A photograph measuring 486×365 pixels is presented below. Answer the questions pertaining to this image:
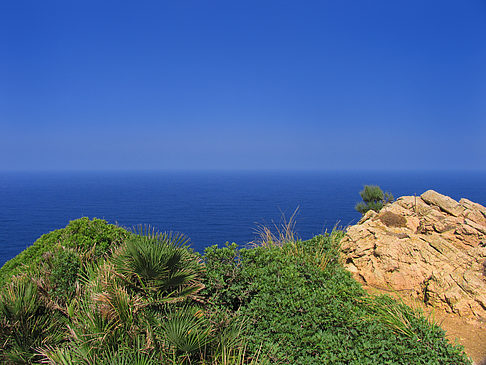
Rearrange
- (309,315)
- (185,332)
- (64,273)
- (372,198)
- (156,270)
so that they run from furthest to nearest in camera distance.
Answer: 1. (372,198)
2. (64,273)
3. (309,315)
4. (156,270)
5. (185,332)

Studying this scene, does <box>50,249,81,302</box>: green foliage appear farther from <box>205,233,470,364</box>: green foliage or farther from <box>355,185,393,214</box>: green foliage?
<box>355,185,393,214</box>: green foliage

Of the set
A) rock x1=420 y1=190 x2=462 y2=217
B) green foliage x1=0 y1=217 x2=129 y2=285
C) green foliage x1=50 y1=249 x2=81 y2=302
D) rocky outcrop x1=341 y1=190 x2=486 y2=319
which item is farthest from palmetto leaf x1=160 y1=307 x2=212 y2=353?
rock x1=420 y1=190 x2=462 y2=217

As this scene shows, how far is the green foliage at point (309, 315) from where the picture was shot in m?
4.98

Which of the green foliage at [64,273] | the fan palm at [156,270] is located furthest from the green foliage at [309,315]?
the green foliage at [64,273]

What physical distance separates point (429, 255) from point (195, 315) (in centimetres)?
592

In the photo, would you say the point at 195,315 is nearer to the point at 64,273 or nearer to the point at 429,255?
the point at 64,273

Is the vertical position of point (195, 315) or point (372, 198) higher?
point (372, 198)

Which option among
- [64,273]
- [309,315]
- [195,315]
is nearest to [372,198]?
[309,315]

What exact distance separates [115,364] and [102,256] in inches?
147

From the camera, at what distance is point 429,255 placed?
777 cm

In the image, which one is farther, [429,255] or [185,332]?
[429,255]

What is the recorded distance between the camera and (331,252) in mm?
8672

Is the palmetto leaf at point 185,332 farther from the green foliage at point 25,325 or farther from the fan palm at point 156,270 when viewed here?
the green foliage at point 25,325

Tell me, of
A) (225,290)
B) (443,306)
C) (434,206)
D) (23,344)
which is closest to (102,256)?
(23,344)
